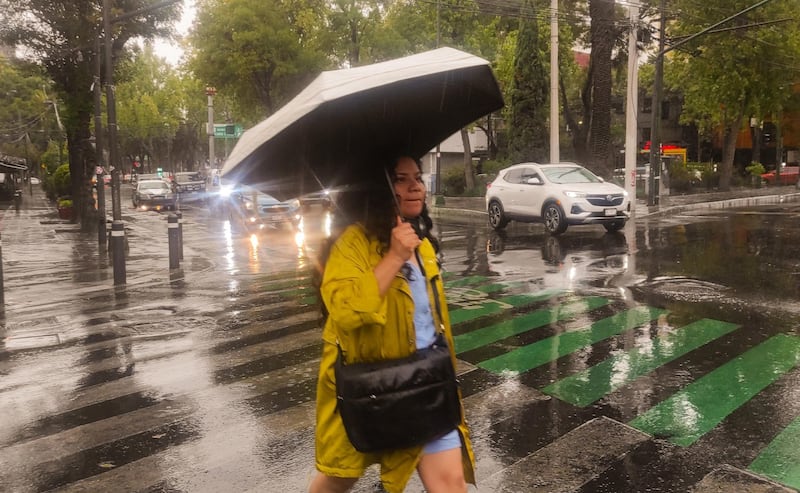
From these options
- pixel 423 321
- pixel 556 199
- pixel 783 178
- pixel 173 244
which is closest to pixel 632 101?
pixel 556 199

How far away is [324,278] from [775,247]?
43.7ft

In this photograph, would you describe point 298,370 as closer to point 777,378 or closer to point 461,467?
point 461,467

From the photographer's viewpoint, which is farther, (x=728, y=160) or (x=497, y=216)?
(x=728, y=160)

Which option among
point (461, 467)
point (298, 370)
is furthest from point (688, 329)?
point (461, 467)

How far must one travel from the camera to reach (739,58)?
30531 mm

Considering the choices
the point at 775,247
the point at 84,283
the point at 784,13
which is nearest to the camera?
the point at 84,283

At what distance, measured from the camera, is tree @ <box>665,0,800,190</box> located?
29453mm

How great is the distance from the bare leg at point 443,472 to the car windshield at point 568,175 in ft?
49.0

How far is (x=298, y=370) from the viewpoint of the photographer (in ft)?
19.8

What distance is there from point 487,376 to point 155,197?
35047mm

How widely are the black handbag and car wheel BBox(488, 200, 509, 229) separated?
16.2m

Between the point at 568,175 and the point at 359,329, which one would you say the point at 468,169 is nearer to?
the point at 568,175

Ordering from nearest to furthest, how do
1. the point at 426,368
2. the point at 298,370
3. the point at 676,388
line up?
the point at 426,368
the point at 676,388
the point at 298,370

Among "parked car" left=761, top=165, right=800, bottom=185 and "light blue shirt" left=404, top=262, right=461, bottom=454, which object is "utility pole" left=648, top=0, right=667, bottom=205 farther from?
"light blue shirt" left=404, top=262, right=461, bottom=454
